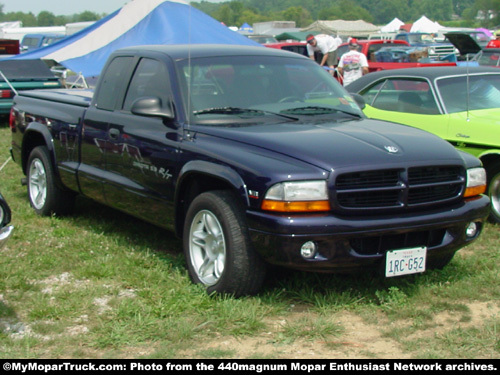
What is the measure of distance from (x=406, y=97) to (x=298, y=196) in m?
4.07

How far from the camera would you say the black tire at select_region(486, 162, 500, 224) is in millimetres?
6535

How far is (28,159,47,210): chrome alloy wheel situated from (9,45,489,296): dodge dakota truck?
983 mm

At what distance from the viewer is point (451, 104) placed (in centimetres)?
731

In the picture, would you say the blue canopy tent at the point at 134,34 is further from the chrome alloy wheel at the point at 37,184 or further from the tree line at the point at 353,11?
the tree line at the point at 353,11

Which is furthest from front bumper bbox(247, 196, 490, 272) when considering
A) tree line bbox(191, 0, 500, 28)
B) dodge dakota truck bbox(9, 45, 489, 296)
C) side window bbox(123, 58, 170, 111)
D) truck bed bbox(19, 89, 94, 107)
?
tree line bbox(191, 0, 500, 28)

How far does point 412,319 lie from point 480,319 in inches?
17.1

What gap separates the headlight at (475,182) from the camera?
476 centimetres

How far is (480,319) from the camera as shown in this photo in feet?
14.2

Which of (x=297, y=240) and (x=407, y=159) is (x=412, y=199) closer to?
(x=407, y=159)

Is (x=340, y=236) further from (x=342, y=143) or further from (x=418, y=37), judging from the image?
(x=418, y=37)

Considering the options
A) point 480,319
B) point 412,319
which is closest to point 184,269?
point 412,319
